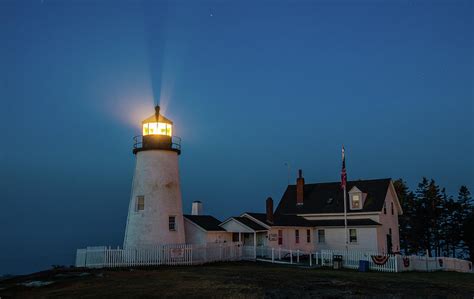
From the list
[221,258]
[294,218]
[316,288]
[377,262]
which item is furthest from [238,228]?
[316,288]

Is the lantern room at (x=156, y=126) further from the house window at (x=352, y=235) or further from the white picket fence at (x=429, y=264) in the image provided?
the house window at (x=352, y=235)

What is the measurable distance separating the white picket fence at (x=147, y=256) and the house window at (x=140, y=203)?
2.67 metres

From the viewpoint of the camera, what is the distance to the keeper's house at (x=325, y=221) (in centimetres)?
3581

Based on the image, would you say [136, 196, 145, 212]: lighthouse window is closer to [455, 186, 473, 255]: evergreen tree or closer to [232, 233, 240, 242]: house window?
[232, 233, 240, 242]: house window

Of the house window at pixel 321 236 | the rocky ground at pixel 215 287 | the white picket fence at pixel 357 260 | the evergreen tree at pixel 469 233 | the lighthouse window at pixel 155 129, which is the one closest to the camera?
the rocky ground at pixel 215 287

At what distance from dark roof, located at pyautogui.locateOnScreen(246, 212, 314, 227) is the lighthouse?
7.84m

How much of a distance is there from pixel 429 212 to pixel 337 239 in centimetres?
1750

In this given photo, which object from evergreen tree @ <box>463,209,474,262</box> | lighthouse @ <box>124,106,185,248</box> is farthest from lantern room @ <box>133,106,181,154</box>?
evergreen tree @ <box>463,209,474,262</box>

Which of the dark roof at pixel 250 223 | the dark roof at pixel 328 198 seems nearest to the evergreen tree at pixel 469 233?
the dark roof at pixel 328 198

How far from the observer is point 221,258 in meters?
30.8

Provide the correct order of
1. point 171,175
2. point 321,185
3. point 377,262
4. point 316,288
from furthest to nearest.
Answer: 1. point 321,185
2. point 171,175
3. point 377,262
4. point 316,288

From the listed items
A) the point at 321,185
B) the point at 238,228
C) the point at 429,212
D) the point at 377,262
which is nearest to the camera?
the point at 377,262

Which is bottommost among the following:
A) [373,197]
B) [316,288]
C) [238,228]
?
[316,288]

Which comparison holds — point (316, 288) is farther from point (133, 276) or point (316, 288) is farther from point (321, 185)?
point (321, 185)
